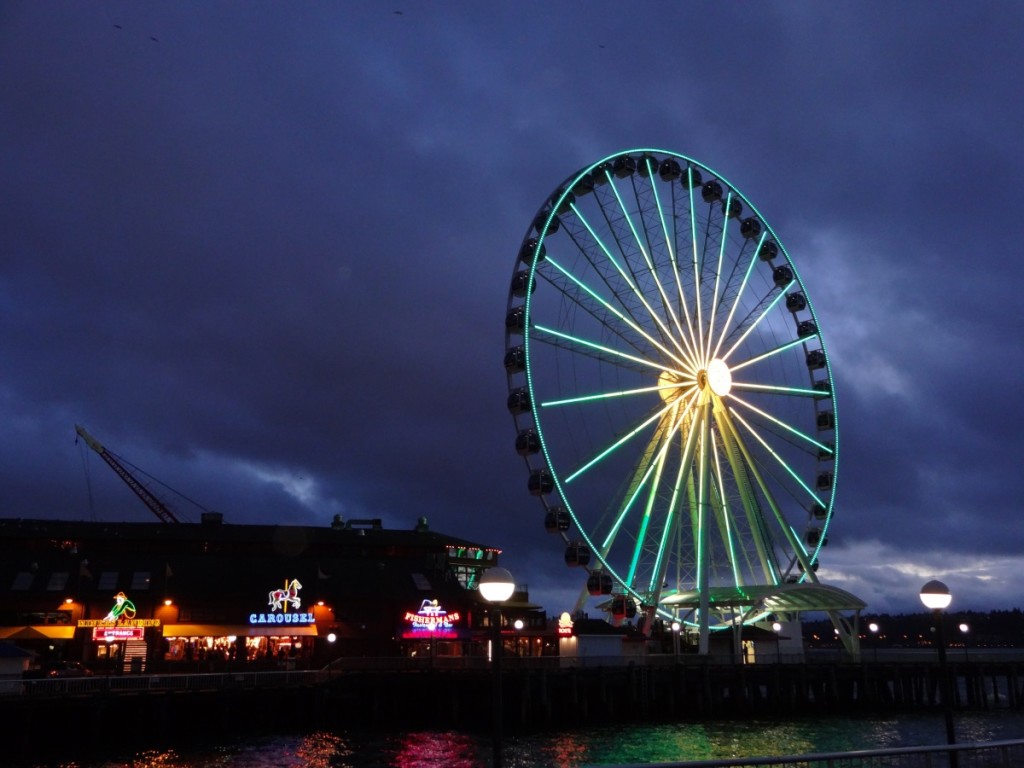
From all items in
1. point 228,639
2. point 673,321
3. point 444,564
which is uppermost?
point 673,321

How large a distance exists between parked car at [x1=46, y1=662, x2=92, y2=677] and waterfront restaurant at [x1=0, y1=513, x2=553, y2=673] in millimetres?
1302

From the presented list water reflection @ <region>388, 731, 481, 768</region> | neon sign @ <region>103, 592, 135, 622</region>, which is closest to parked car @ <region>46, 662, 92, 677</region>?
neon sign @ <region>103, 592, 135, 622</region>

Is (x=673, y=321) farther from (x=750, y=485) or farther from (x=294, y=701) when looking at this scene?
(x=294, y=701)

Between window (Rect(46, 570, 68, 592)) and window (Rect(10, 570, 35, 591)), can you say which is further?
window (Rect(46, 570, 68, 592))

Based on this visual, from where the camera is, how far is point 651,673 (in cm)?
4888

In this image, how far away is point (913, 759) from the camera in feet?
42.3

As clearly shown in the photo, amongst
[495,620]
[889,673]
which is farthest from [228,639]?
[495,620]

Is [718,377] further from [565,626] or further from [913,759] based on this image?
[913,759]

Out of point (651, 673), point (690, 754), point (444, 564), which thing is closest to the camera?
point (690, 754)

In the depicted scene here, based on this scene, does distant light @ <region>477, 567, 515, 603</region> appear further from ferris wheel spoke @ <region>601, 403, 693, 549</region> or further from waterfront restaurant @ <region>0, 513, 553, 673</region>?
waterfront restaurant @ <region>0, 513, 553, 673</region>

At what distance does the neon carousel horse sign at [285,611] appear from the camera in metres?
57.1

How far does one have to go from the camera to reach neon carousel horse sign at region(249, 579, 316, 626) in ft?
187

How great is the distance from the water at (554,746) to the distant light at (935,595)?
15747mm

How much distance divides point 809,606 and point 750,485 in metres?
9.04
